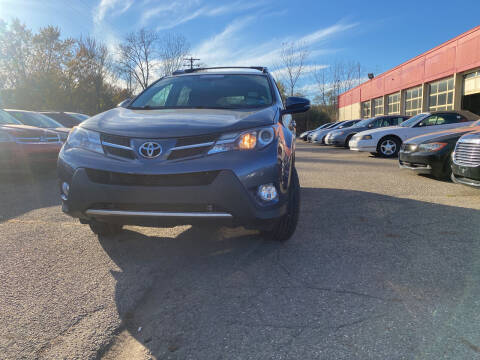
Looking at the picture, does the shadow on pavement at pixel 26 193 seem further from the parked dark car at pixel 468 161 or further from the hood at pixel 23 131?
the parked dark car at pixel 468 161

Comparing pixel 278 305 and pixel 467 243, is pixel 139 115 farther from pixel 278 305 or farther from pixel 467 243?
pixel 467 243

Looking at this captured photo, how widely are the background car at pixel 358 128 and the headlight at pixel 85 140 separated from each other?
14006mm

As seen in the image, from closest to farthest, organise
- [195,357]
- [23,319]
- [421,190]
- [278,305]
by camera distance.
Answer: [195,357]
[23,319]
[278,305]
[421,190]

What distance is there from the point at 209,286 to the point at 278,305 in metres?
0.52

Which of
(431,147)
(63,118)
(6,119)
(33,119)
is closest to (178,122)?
(431,147)

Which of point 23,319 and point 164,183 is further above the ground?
point 164,183

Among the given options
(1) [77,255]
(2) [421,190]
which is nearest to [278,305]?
(1) [77,255]

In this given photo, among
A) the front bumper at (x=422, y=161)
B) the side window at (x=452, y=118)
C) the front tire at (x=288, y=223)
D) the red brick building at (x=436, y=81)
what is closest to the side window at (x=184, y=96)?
the front tire at (x=288, y=223)

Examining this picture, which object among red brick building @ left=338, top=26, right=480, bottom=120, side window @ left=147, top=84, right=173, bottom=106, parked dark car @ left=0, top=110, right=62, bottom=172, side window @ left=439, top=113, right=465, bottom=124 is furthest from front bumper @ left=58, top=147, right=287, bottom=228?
red brick building @ left=338, top=26, right=480, bottom=120

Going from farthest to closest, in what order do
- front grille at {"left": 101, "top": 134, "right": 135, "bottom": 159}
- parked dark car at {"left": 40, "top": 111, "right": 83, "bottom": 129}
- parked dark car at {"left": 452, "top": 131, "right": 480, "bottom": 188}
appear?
parked dark car at {"left": 40, "top": 111, "right": 83, "bottom": 129} < parked dark car at {"left": 452, "top": 131, "right": 480, "bottom": 188} < front grille at {"left": 101, "top": 134, "right": 135, "bottom": 159}

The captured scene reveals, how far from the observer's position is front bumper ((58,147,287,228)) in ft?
7.83

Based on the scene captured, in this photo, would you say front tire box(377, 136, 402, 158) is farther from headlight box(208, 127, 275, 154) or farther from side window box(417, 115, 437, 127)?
headlight box(208, 127, 275, 154)

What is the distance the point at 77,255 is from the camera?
3.02m

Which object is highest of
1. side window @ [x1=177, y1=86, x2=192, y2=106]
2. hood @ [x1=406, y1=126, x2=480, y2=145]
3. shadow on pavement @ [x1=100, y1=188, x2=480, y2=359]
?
side window @ [x1=177, y1=86, x2=192, y2=106]
